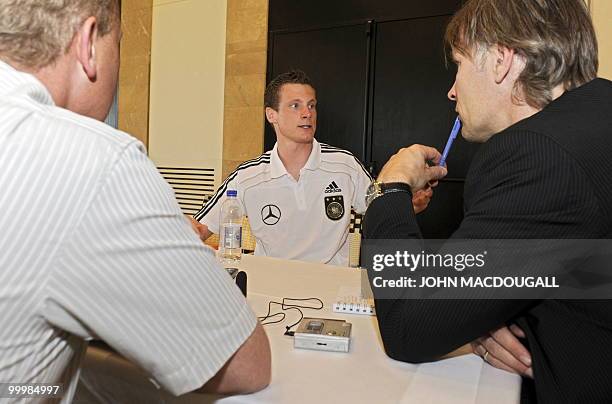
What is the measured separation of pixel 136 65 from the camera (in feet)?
15.9

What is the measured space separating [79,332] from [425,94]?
127 inches

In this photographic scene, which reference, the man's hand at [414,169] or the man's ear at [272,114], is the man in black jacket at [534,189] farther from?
the man's ear at [272,114]

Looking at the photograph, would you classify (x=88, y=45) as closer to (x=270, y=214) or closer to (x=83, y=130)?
(x=83, y=130)

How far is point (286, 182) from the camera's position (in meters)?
2.71

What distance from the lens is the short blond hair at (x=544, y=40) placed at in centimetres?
100

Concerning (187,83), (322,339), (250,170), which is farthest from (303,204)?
→ (187,83)

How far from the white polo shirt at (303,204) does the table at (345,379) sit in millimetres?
1462

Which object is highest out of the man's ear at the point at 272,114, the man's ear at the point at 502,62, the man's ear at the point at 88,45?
the man's ear at the point at 272,114

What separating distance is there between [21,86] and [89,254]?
0.25m

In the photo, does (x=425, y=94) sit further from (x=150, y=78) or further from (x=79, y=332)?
(x=79, y=332)

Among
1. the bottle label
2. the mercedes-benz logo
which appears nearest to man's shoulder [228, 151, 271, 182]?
the mercedes-benz logo

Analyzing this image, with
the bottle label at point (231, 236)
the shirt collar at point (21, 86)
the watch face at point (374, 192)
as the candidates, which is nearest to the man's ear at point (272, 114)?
the bottle label at point (231, 236)

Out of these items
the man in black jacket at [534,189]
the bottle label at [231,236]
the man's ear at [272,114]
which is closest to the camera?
the man in black jacket at [534,189]

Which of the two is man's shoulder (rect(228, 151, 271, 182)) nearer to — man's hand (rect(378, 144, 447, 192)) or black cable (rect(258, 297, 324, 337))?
black cable (rect(258, 297, 324, 337))
